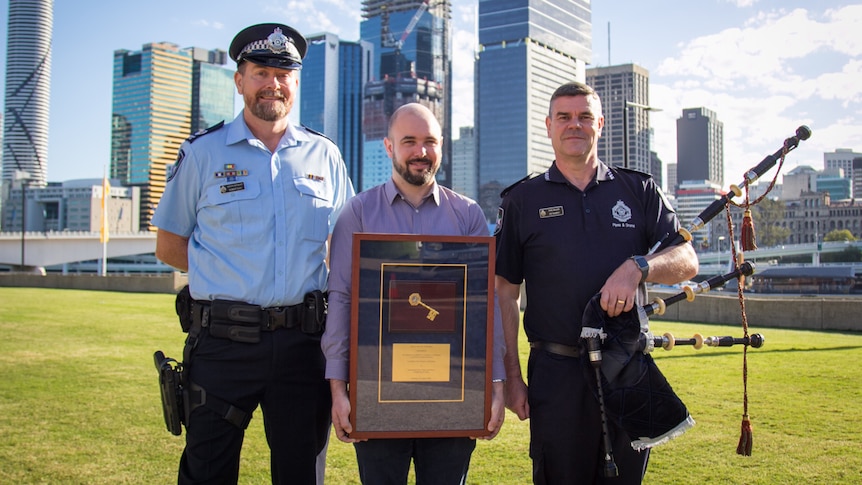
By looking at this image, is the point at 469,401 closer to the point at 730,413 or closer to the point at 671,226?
the point at 671,226

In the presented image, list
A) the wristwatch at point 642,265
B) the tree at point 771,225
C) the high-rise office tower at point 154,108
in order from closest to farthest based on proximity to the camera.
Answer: the wristwatch at point 642,265
the tree at point 771,225
the high-rise office tower at point 154,108

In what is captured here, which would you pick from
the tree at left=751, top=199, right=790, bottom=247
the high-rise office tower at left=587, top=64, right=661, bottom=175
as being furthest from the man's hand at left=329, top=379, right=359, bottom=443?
the tree at left=751, top=199, right=790, bottom=247

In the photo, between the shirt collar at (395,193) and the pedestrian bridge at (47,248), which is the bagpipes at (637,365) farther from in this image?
the pedestrian bridge at (47,248)

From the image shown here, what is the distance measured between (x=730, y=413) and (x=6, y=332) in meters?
13.8

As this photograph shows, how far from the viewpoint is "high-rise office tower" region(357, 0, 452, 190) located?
182 meters

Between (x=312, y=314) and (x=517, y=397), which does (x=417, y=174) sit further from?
(x=517, y=397)

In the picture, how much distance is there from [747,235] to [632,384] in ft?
3.17

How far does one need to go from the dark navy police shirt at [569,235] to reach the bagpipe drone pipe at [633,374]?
0.24 m

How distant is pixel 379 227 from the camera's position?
310 cm

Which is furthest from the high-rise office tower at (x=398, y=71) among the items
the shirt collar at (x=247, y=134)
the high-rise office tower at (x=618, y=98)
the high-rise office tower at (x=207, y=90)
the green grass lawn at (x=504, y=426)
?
the shirt collar at (x=247, y=134)

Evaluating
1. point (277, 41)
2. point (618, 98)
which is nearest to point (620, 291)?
point (277, 41)

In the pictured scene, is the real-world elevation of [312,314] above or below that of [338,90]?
below

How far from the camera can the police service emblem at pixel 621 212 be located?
3344 mm

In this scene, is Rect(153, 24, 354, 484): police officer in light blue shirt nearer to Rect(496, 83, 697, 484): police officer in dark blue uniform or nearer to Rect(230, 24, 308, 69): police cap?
Rect(230, 24, 308, 69): police cap
